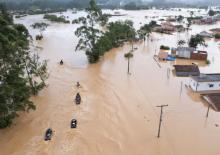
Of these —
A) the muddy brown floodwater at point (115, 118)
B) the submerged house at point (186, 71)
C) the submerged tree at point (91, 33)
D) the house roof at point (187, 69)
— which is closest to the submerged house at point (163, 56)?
the muddy brown floodwater at point (115, 118)

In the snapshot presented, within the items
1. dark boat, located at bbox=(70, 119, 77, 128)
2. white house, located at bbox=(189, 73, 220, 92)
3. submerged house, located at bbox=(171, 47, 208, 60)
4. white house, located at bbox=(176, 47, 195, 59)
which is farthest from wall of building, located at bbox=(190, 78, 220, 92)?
white house, located at bbox=(176, 47, 195, 59)

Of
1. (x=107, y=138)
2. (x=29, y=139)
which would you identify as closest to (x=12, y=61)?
(x=29, y=139)

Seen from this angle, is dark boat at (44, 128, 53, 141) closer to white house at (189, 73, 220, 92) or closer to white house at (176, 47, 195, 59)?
white house at (189, 73, 220, 92)

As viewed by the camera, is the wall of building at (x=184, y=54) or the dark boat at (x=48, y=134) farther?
the wall of building at (x=184, y=54)

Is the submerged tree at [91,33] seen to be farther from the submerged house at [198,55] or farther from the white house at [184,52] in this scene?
the submerged house at [198,55]

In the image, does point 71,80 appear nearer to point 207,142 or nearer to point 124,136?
point 124,136
